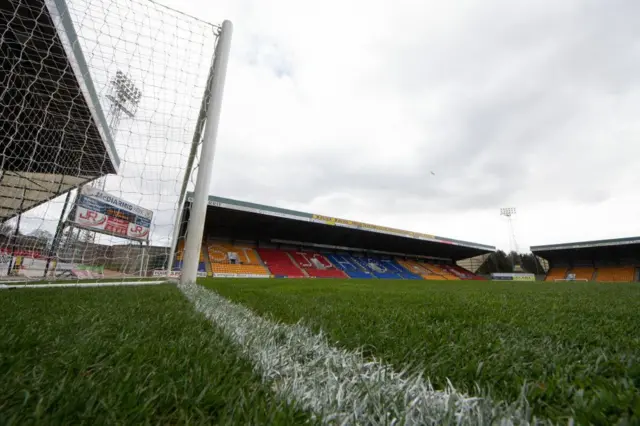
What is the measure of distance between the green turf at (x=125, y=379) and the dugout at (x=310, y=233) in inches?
730

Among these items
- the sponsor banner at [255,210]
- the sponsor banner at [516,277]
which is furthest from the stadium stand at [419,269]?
the sponsor banner at [255,210]

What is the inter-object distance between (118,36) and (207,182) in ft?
7.90

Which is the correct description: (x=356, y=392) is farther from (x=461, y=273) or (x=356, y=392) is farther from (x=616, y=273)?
(x=616, y=273)

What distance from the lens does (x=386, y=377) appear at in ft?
2.78

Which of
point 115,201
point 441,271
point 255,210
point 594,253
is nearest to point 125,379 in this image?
point 115,201

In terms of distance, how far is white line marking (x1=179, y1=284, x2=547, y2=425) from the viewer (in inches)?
24.0

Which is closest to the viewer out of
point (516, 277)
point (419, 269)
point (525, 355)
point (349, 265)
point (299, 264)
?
point (525, 355)

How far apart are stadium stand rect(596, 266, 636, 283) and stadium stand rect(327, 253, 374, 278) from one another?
2417 cm

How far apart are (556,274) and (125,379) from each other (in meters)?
46.0

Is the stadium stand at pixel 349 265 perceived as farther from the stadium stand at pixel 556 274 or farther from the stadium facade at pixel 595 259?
the stadium stand at pixel 556 274

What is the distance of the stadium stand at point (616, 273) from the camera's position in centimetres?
3011

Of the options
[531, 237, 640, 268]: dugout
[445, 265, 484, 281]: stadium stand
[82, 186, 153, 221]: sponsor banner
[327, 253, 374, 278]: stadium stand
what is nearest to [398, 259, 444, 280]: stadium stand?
[445, 265, 484, 281]: stadium stand

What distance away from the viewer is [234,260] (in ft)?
77.5

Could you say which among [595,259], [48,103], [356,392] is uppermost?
[595,259]
